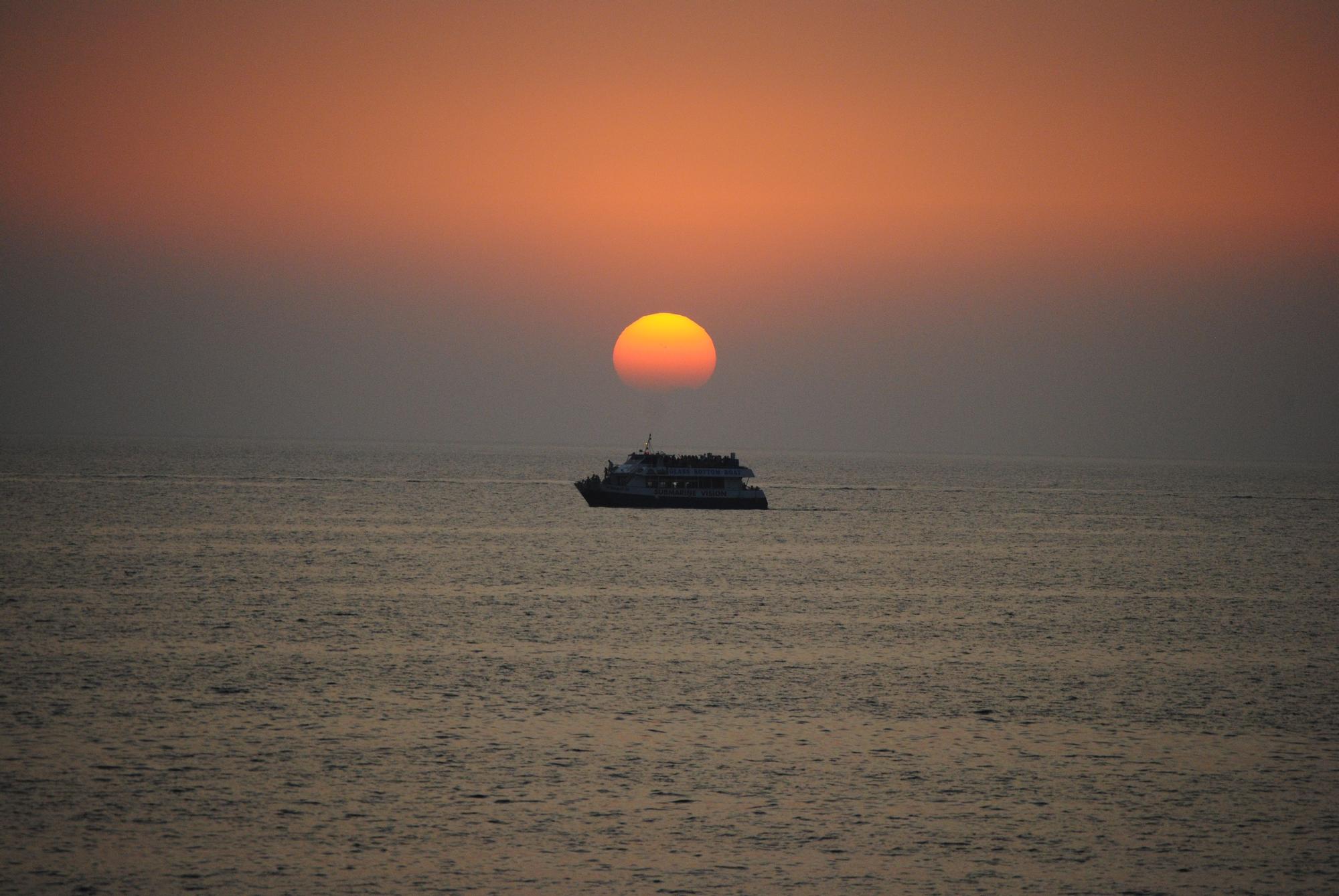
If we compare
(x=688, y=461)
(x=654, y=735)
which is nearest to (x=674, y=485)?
(x=688, y=461)

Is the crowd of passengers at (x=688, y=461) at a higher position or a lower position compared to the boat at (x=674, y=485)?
higher

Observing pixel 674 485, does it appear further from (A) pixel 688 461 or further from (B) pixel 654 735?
(B) pixel 654 735

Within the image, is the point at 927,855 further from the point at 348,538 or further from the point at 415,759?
the point at 348,538

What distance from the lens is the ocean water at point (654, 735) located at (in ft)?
95.1

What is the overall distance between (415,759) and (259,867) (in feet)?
28.9

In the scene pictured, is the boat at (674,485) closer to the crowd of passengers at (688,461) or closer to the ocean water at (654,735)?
the crowd of passengers at (688,461)

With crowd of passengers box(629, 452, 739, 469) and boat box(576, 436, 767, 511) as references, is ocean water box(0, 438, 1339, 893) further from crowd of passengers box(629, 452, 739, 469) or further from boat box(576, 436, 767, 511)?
crowd of passengers box(629, 452, 739, 469)

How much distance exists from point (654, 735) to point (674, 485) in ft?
370

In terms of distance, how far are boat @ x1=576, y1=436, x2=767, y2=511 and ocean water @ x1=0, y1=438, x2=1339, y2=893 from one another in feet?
201

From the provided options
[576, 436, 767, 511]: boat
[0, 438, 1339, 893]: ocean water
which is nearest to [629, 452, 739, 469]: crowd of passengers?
[576, 436, 767, 511]: boat

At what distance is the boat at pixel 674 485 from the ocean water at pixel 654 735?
2410 inches

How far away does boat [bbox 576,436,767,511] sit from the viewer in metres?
150

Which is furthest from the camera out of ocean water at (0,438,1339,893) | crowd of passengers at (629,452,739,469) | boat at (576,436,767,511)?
crowd of passengers at (629,452,739,469)

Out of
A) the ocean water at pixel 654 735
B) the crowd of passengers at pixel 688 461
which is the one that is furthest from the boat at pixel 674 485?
the ocean water at pixel 654 735
